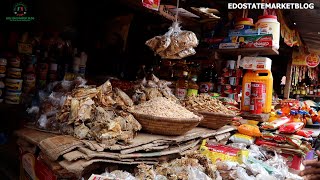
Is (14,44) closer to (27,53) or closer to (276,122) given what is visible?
(27,53)

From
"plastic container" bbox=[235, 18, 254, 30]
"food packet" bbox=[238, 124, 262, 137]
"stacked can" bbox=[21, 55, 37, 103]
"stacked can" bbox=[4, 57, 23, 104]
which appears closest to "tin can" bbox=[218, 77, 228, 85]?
"plastic container" bbox=[235, 18, 254, 30]

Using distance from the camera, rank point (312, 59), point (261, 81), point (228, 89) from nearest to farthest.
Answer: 1. point (261, 81)
2. point (228, 89)
3. point (312, 59)

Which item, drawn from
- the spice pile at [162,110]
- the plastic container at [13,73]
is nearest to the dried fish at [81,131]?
the spice pile at [162,110]

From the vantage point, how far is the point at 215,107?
2.25 m

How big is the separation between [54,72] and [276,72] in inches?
262

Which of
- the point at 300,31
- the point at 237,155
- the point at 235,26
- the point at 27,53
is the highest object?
the point at 300,31

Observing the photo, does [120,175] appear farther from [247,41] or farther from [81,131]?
[247,41]

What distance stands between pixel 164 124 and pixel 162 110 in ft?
0.44

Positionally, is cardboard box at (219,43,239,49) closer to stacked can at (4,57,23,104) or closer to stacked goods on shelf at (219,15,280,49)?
stacked goods on shelf at (219,15,280,49)

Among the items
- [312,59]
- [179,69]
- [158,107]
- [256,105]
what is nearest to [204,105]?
[158,107]

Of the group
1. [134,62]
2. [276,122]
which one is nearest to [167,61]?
[134,62]

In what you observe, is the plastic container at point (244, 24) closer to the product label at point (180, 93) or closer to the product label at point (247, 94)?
the product label at point (247, 94)

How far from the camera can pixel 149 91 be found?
2154 millimetres

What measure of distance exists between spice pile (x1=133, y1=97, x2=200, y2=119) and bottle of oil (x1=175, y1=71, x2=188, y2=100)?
0.81 m
